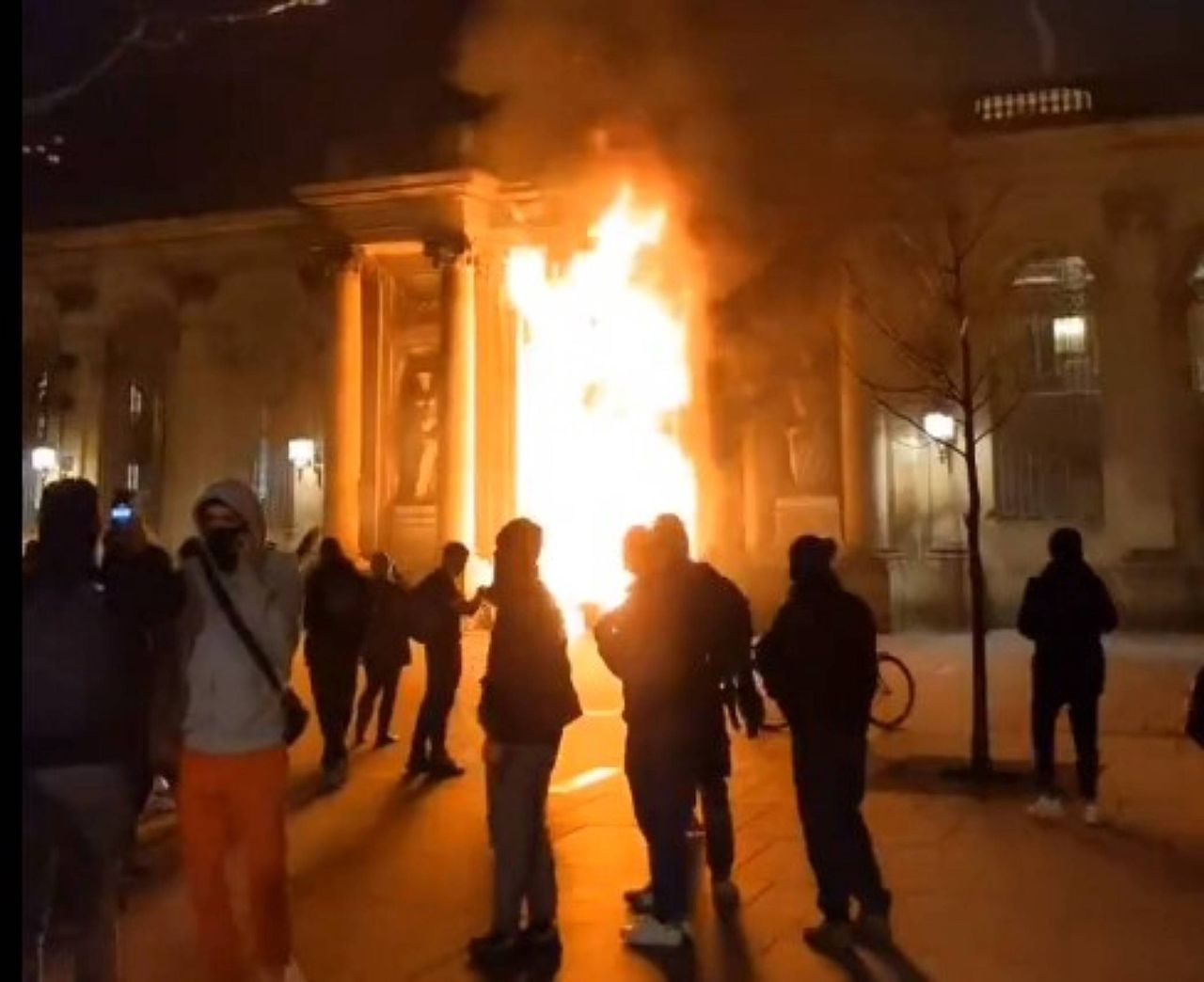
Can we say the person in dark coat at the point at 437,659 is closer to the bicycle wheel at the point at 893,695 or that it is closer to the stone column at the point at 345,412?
the bicycle wheel at the point at 893,695

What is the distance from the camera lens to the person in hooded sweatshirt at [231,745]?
4.28 meters

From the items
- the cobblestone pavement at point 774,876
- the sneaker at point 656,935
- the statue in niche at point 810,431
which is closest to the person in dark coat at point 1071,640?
the cobblestone pavement at point 774,876

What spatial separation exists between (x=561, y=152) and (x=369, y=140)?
181 inches

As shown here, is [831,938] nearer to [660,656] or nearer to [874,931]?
[874,931]

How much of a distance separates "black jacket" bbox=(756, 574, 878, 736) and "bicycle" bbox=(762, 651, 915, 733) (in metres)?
5.94

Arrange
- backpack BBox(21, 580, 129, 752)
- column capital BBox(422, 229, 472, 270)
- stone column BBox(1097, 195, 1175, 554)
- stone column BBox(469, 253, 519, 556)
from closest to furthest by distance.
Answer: backpack BBox(21, 580, 129, 752)
stone column BBox(1097, 195, 1175, 554)
column capital BBox(422, 229, 472, 270)
stone column BBox(469, 253, 519, 556)

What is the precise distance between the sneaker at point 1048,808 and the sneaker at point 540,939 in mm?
3782

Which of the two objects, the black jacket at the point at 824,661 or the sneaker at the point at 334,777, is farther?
the sneaker at the point at 334,777

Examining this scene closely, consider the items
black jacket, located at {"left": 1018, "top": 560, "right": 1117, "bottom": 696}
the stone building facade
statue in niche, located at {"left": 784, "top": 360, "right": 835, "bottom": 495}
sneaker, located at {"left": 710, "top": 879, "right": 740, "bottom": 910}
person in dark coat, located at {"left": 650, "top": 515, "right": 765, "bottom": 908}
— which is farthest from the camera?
statue in niche, located at {"left": 784, "top": 360, "right": 835, "bottom": 495}

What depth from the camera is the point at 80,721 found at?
4.02 metres

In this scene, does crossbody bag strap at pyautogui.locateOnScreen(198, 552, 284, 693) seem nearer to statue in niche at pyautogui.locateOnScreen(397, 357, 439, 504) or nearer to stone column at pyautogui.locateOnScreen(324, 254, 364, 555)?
Answer: stone column at pyautogui.locateOnScreen(324, 254, 364, 555)

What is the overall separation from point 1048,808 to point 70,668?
5.89 metres

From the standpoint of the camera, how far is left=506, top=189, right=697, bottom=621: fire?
960 inches

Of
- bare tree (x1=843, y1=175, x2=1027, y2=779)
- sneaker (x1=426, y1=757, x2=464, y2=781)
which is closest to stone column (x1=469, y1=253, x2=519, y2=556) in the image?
bare tree (x1=843, y1=175, x2=1027, y2=779)
